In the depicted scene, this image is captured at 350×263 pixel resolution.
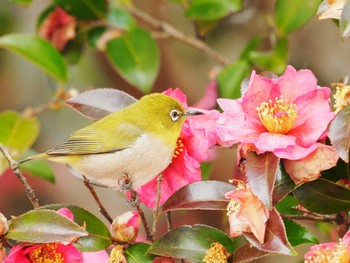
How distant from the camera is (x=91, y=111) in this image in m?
1.24

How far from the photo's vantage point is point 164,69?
2492 millimetres

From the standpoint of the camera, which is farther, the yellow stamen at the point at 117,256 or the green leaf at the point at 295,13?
the green leaf at the point at 295,13

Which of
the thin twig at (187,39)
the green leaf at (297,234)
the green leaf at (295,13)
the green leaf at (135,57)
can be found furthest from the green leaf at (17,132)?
the green leaf at (297,234)

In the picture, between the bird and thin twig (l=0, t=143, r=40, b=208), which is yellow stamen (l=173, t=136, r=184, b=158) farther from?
thin twig (l=0, t=143, r=40, b=208)

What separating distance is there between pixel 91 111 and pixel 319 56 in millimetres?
1249

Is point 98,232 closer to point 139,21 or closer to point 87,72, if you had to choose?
point 139,21

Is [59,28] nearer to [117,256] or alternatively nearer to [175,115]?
[175,115]

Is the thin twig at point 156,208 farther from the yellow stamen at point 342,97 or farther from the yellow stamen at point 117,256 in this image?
the yellow stamen at point 342,97

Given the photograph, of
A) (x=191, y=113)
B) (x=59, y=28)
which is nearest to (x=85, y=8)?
(x=59, y=28)

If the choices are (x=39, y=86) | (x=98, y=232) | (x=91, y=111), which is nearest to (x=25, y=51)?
(x=91, y=111)

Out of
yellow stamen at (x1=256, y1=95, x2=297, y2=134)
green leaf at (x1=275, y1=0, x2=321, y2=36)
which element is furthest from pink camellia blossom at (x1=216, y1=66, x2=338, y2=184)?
green leaf at (x1=275, y1=0, x2=321, y2=36)

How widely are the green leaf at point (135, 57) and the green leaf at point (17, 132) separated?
0.26 meters

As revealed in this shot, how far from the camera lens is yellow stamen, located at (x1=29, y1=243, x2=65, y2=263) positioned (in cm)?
104

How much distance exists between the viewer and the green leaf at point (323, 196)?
977 mm
